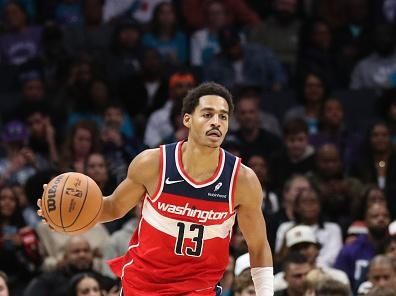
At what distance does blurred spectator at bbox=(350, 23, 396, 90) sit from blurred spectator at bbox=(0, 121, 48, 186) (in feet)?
12.3

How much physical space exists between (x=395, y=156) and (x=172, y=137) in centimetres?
213

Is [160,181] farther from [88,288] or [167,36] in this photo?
[167,36]

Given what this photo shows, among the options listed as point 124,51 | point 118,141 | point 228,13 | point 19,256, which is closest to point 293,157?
point 118,141

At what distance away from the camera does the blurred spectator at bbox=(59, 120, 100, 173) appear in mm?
11305

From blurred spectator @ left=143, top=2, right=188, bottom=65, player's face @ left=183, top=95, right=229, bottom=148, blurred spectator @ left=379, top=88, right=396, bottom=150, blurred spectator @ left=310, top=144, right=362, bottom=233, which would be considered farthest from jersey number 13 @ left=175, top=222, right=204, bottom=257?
blurred spectator @ left=143, top=2, right=188, bottom=65

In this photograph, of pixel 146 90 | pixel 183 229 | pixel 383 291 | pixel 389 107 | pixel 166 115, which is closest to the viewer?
pixel 183 229

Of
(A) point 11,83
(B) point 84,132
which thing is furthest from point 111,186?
(A) point 11,83

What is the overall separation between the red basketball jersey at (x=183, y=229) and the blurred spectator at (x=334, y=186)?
3959 mm

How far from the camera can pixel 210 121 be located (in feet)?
21.8

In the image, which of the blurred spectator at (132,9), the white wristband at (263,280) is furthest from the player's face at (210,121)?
the blurred spectator at (132,9)

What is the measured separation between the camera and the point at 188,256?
6.77m

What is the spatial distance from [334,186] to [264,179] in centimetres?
65

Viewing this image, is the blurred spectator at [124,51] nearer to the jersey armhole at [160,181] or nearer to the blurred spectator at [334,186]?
the blurred spectator at [334,186]

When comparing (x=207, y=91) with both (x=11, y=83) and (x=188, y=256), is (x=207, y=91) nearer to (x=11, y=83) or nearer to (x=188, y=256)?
(x=188, y=256)
